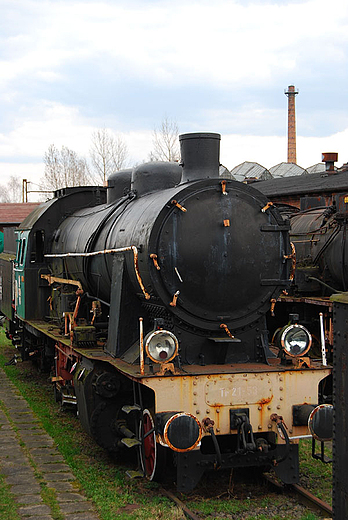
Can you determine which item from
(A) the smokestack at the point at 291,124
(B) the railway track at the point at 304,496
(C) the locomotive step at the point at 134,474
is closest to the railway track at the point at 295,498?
(B) the railway track at the point at 304,496

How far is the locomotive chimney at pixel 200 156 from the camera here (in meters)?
6.92

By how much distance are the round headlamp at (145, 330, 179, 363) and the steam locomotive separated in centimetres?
1

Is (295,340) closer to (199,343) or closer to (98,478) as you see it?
(199,343)

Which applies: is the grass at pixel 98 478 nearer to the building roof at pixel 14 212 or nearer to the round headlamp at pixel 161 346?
the round headlamp at pixel 161 346

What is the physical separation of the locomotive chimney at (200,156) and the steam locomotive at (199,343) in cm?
2

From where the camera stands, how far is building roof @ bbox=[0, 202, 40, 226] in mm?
30578

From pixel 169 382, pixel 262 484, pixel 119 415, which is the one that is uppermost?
pixel 169 382

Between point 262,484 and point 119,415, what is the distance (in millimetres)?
1660

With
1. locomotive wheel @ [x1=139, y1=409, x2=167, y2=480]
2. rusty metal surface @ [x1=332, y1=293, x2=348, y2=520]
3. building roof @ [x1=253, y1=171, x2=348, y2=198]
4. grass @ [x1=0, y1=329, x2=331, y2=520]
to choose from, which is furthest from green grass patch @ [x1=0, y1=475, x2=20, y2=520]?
building roof @ [x1=253, y1=171, x2=348, y2=198]

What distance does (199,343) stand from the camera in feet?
21.5

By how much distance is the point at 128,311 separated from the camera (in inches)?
271

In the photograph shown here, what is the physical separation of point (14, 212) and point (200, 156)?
89.9 feet

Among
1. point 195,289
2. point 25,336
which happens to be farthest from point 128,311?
point 25,336

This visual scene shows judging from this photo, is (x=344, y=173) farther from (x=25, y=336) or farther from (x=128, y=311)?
(x=128, y=311)
